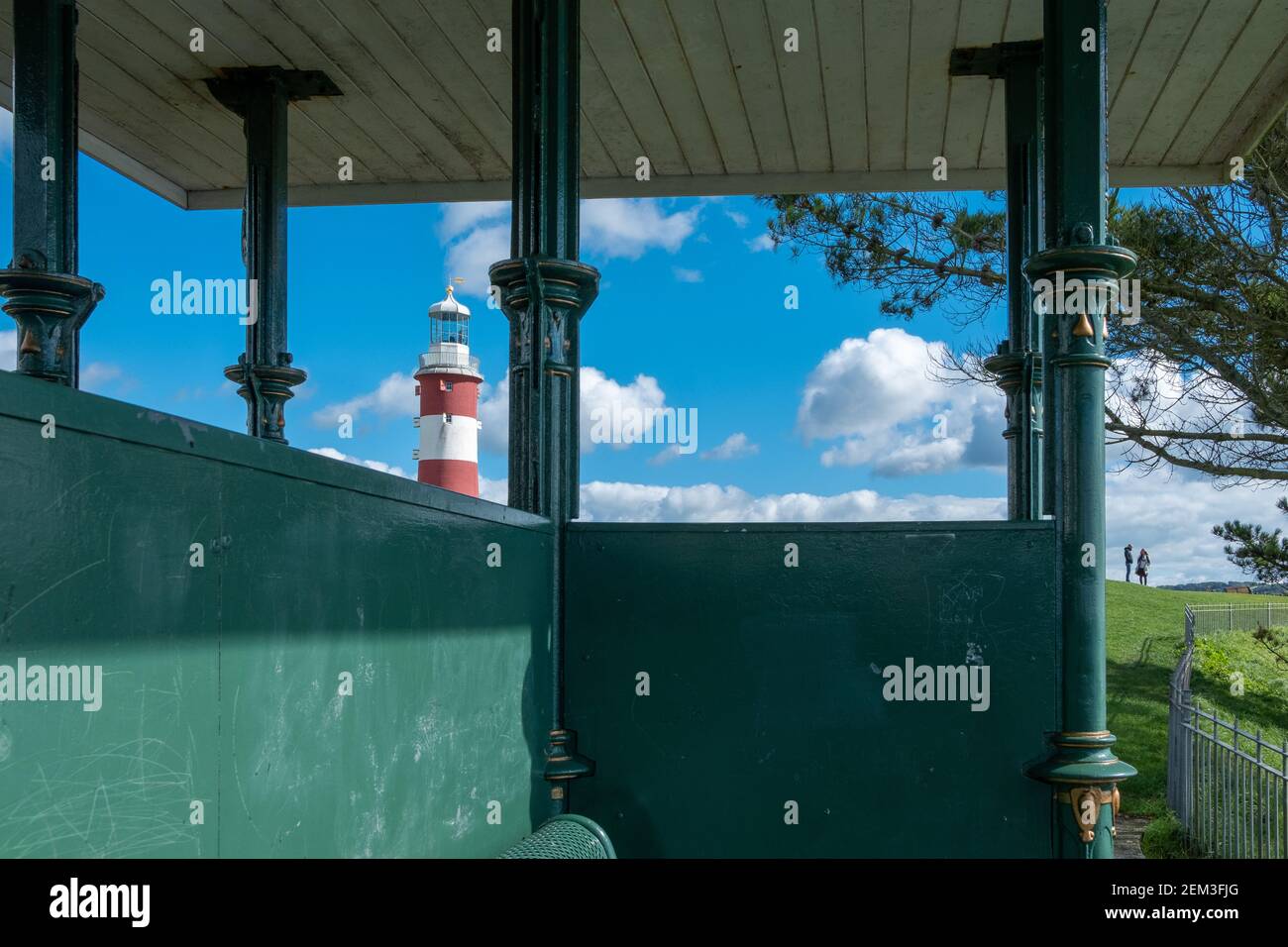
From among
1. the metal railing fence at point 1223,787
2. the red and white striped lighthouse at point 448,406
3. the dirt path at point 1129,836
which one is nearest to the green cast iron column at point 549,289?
the metal railing fence at point 1223,787

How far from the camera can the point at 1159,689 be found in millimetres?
18203

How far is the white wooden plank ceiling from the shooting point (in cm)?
469

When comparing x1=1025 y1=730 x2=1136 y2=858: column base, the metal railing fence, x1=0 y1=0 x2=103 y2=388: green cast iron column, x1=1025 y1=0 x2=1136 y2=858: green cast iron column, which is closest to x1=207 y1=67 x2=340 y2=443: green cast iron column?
x1=0 y1=0 x2=103 y2=388: green cast iron column

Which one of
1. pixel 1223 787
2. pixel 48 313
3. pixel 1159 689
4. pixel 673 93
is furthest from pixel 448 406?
pixel 48 313

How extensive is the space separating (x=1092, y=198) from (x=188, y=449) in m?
3.18

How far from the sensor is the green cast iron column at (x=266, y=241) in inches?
212

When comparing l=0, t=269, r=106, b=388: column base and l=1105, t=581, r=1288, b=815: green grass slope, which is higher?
l=0, t=269, r=106, b=388: column base

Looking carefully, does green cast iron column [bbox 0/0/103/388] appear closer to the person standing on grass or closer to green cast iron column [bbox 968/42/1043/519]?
green cast iron column [bbox 968/42/1043/519]

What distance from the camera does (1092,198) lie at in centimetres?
382

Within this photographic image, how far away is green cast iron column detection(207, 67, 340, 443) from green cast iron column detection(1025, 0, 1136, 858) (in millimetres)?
3369

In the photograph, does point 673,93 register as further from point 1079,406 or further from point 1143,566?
point 1143,566

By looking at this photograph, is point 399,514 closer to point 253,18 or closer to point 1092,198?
point 1092,198

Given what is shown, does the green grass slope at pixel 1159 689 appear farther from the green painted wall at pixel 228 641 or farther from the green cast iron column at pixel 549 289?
the green painted wall at pixel 228 641

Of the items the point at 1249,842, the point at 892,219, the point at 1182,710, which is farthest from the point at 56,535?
the point at 892,219
